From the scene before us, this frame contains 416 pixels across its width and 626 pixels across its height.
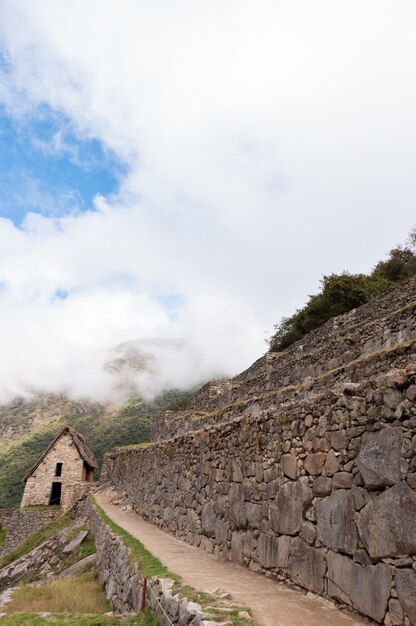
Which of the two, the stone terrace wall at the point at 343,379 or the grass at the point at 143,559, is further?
the grass at the point at 143,559

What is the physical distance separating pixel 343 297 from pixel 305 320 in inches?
164

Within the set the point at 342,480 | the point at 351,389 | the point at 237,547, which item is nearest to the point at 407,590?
the point at 342,480

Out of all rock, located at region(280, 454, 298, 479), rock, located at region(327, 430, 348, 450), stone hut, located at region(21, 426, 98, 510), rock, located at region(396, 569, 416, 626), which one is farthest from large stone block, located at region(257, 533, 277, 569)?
stone hut, located at region(21, 426, 98, 510)

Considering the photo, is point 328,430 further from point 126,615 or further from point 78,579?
point 78,579

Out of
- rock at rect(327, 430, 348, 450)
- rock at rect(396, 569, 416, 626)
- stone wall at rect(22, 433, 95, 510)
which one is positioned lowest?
rock at rect(396, 569, 416, 626)

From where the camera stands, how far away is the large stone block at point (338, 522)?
16.6 ft

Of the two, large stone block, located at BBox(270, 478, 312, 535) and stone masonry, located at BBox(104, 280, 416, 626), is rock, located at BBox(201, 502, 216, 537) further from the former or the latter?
large stone block, located at BBox(270, 478, 312, 535)

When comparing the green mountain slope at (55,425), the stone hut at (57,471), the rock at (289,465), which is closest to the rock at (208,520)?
the rock at (289,465)

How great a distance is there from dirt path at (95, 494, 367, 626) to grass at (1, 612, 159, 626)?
77 cm

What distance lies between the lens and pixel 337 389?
19.2ft

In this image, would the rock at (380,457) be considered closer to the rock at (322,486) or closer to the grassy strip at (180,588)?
the rock at (322,486)

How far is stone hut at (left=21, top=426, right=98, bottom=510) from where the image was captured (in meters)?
33.1

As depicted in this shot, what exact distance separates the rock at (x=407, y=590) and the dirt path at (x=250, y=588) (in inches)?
25.6

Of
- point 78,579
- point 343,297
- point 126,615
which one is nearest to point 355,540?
point 126,615
